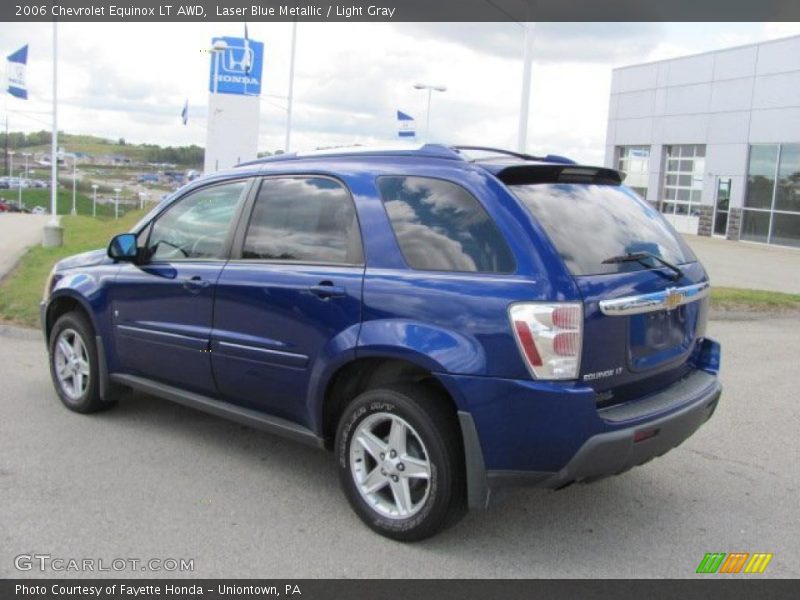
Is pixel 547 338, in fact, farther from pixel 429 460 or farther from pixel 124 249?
pixel 124 249

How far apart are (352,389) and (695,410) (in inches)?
67.7

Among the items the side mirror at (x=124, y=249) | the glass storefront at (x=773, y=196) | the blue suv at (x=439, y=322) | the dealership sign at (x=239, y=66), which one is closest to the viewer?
the blue suv at (x=439, y=322)

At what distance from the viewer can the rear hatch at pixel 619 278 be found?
11.2ft

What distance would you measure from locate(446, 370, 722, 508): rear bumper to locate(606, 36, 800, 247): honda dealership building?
2554 cm

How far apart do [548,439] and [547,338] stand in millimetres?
432

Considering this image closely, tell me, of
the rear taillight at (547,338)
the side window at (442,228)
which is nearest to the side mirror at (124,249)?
the side window at (442,228)

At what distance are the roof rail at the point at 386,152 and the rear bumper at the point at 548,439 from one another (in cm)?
126

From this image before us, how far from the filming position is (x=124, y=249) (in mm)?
5109

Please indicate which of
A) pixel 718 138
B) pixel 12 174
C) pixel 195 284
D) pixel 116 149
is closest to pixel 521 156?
pixel 195 284

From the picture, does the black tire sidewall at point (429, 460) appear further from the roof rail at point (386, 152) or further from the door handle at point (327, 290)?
the roof rail at point (386, 152)

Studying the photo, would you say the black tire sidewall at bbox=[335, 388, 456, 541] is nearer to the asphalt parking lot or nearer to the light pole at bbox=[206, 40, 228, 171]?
the asphalt parking lot

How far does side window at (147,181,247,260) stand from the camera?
4.71 meters

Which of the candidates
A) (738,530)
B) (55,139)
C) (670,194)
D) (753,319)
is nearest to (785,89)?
(670,194)

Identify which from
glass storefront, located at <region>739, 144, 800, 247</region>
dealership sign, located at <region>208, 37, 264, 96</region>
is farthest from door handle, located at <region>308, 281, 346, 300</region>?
dealership sign, located at <region>208, 37, 264, 96</region>
